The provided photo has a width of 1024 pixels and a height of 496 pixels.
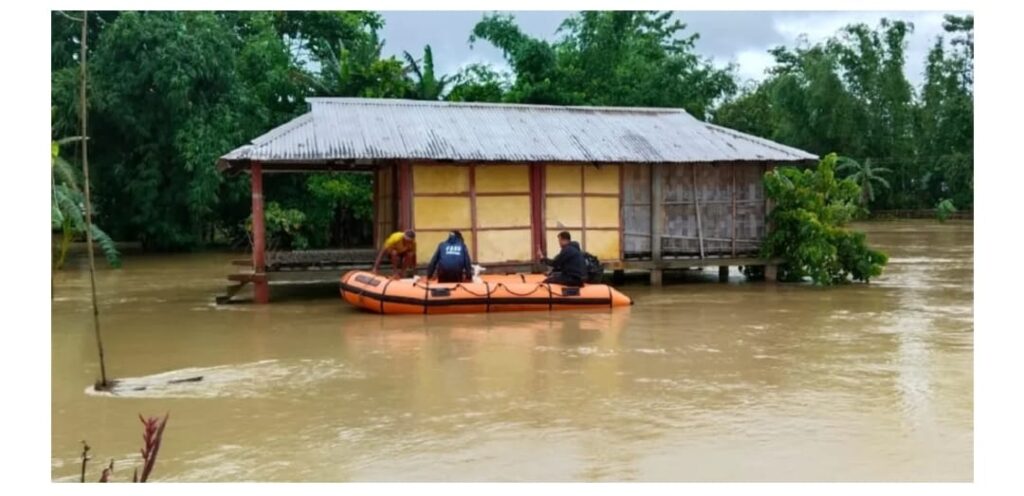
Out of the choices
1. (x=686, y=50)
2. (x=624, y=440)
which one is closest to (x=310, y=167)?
(x=624, y=440)

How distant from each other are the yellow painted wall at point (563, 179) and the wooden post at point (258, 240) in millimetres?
4364

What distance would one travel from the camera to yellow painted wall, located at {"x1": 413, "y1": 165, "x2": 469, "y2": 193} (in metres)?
14.4

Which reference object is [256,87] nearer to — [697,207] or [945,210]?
[697,207]

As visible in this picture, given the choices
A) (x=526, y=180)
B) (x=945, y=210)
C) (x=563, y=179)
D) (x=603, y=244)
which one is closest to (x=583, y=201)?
(x=563, y=179)

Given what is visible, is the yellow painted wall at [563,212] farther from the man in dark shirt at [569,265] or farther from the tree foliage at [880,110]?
the tree foliage at [880,110]

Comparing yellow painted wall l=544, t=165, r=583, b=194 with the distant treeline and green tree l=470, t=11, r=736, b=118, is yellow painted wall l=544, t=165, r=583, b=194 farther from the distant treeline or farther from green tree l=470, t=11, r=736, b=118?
green tree l=470, t=11, r=736, b=118

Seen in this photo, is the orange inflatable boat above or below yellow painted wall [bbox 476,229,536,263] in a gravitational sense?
below

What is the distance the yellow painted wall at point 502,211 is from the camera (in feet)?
48.2

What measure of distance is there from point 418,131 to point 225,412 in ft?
27.6

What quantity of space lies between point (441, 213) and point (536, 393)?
7.23m

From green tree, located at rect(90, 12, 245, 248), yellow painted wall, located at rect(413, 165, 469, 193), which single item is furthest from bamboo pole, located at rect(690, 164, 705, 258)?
green tree, located at rect(90, 12, 245, 248)

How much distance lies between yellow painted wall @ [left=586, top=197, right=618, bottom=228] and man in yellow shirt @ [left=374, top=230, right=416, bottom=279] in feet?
10.0

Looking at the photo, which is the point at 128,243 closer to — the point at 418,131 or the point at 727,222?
the point at 418,131

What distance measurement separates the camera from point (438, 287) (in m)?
12.4
